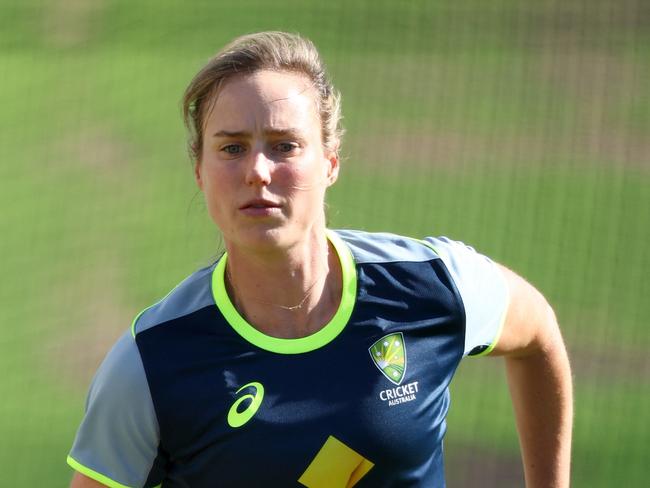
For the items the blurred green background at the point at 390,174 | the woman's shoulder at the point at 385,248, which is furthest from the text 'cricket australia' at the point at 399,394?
the blurred green background at the point at 390,174

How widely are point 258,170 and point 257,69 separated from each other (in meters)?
0.21

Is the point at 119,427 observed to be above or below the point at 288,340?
below

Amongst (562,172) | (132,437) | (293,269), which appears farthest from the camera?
(562,172)

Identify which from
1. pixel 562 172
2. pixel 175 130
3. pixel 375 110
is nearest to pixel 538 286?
pixel 562 172

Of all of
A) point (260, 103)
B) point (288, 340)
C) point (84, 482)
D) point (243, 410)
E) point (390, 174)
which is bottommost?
point (84, 482)

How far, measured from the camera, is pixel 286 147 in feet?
5.88

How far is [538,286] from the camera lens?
3506 mm

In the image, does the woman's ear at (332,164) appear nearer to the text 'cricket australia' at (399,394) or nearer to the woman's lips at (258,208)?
the woman's lips at (258,208)

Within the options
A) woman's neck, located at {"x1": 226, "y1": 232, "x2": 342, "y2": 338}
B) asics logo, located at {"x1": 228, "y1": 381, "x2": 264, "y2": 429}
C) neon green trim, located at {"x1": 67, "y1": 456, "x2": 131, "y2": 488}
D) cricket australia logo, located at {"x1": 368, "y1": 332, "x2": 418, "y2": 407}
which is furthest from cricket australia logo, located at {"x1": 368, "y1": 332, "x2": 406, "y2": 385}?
neon green trim, located at {"x1": 67, "y1": 456, "x2": 131, "y2": 488}

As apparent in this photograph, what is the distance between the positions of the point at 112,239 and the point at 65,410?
1.98 ft

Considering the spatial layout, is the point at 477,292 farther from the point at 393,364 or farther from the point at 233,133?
the point at 233,133

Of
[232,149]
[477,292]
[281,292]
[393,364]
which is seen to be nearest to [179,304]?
[281,292]

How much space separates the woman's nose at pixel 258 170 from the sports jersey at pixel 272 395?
231 millimetres

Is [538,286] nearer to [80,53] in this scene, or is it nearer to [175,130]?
[175,130]
